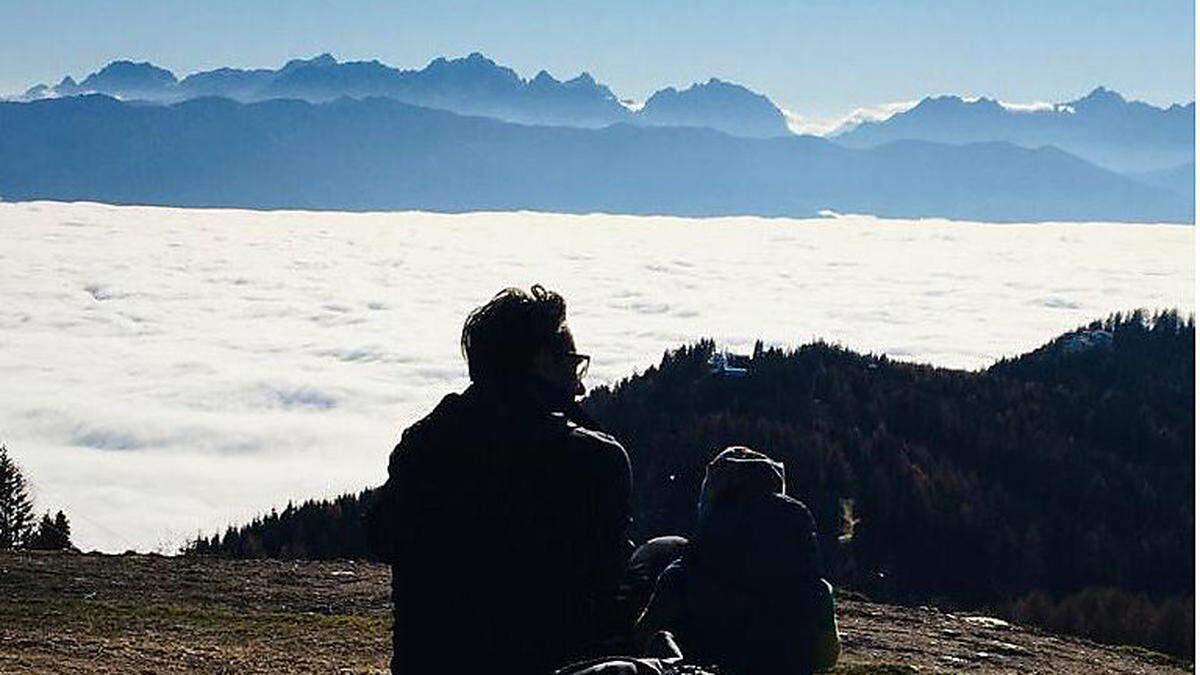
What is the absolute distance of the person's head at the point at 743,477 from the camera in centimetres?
712

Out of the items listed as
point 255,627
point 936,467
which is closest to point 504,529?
point 255,627

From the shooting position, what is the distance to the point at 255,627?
45.4 feet

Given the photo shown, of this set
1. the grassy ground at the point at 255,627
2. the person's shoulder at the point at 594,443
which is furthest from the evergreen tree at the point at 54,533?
the person's shoulder at the point at 594,443

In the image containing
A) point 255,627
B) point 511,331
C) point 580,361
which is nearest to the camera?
point 511,331

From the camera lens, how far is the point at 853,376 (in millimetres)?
92562

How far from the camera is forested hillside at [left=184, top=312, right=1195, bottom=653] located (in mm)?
67562

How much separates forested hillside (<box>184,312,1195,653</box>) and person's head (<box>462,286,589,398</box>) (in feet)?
165

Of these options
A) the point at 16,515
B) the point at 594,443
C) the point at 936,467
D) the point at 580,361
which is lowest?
the point at 16,515

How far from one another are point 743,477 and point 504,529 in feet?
5.53

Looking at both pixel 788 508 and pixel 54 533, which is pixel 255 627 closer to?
pixel 788 508

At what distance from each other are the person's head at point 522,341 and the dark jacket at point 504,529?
8cm

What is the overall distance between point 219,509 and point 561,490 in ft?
597

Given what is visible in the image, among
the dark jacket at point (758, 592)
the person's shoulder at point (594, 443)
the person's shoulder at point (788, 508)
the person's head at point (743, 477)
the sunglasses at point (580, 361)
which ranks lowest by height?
the dark jacket at point (758, 592)

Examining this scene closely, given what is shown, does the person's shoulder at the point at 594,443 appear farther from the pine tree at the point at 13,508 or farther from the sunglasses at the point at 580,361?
the pine tree at the point at 13,508
